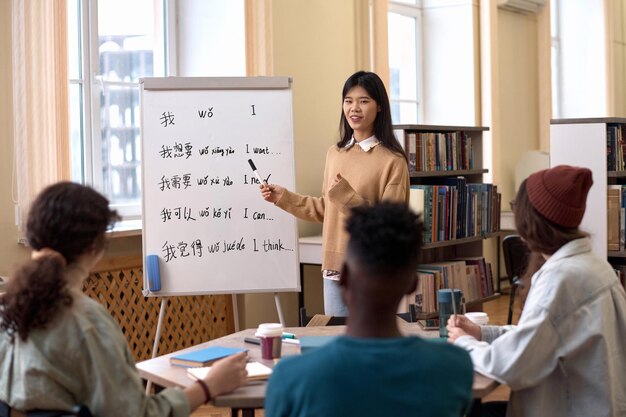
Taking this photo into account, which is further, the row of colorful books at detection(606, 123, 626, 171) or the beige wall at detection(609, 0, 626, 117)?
the beige wall at detection(609, 0, 626, 117)

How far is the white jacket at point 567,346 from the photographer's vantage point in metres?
2.05

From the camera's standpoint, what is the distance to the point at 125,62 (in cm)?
469

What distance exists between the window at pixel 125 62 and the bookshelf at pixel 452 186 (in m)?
1.22

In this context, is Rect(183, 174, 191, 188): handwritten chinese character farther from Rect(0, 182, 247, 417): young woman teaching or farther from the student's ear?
the student's ear

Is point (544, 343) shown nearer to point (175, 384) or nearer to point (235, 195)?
point (175, 384)

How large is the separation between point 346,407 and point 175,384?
804mm

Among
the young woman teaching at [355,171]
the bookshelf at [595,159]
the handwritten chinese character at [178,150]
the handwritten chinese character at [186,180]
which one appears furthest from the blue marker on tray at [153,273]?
the bookshelf at [595,159]

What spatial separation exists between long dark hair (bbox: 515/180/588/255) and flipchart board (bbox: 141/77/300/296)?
183 cm

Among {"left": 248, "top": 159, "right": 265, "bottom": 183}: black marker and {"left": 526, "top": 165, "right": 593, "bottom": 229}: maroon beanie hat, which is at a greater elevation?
{"left": 248, "top": 159, "right": 265, "bottom": 183}: black marker

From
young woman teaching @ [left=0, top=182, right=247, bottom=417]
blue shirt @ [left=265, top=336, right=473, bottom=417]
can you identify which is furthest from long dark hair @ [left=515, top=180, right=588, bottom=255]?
young woman teaching @ [left=0, top=182, right=247, bottom=417]

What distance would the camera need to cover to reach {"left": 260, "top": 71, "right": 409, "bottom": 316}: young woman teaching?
11.4ft

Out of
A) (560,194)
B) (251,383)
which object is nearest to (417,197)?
(560,194)

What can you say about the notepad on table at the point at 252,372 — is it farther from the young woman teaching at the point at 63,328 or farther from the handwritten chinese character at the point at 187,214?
the handwritten chinese character at the point at 187,214

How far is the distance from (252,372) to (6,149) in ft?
7.25
